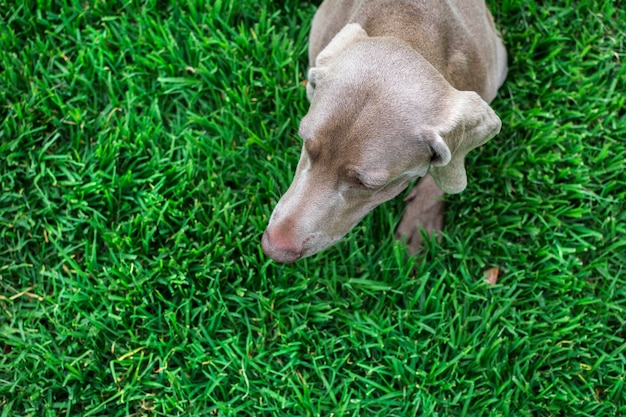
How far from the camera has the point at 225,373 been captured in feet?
12.6

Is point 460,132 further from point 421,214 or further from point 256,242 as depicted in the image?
point 256,242

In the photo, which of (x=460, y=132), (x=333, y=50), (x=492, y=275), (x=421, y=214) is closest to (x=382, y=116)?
(x=460, y=132)

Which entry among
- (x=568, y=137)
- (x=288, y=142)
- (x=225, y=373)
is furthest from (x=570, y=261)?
(x=225, y=373)

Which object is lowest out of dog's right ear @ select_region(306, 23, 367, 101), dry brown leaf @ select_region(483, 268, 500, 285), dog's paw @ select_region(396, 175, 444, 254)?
dry brown leaf @ select_region(483, 268, 500, 285)

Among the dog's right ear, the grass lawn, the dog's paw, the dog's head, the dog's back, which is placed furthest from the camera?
the dog's paw

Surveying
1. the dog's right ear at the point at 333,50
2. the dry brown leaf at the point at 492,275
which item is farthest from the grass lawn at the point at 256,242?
the dog's right ear at the point at 333,50

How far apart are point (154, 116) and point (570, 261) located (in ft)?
9.60

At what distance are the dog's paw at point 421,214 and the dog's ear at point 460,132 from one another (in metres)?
0.82

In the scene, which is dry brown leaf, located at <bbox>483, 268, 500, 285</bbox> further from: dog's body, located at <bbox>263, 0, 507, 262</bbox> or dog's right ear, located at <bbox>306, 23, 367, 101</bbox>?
dog's right ear, located at <bbox>306, 23, 367, 101</bbox>

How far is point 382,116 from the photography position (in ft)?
9.46

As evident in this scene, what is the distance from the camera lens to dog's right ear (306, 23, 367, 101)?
3.13m

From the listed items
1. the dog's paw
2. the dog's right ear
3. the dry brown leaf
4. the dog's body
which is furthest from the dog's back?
the dry brown leaf

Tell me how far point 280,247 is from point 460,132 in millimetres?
1043

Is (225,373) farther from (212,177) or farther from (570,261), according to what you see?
(570,261)
